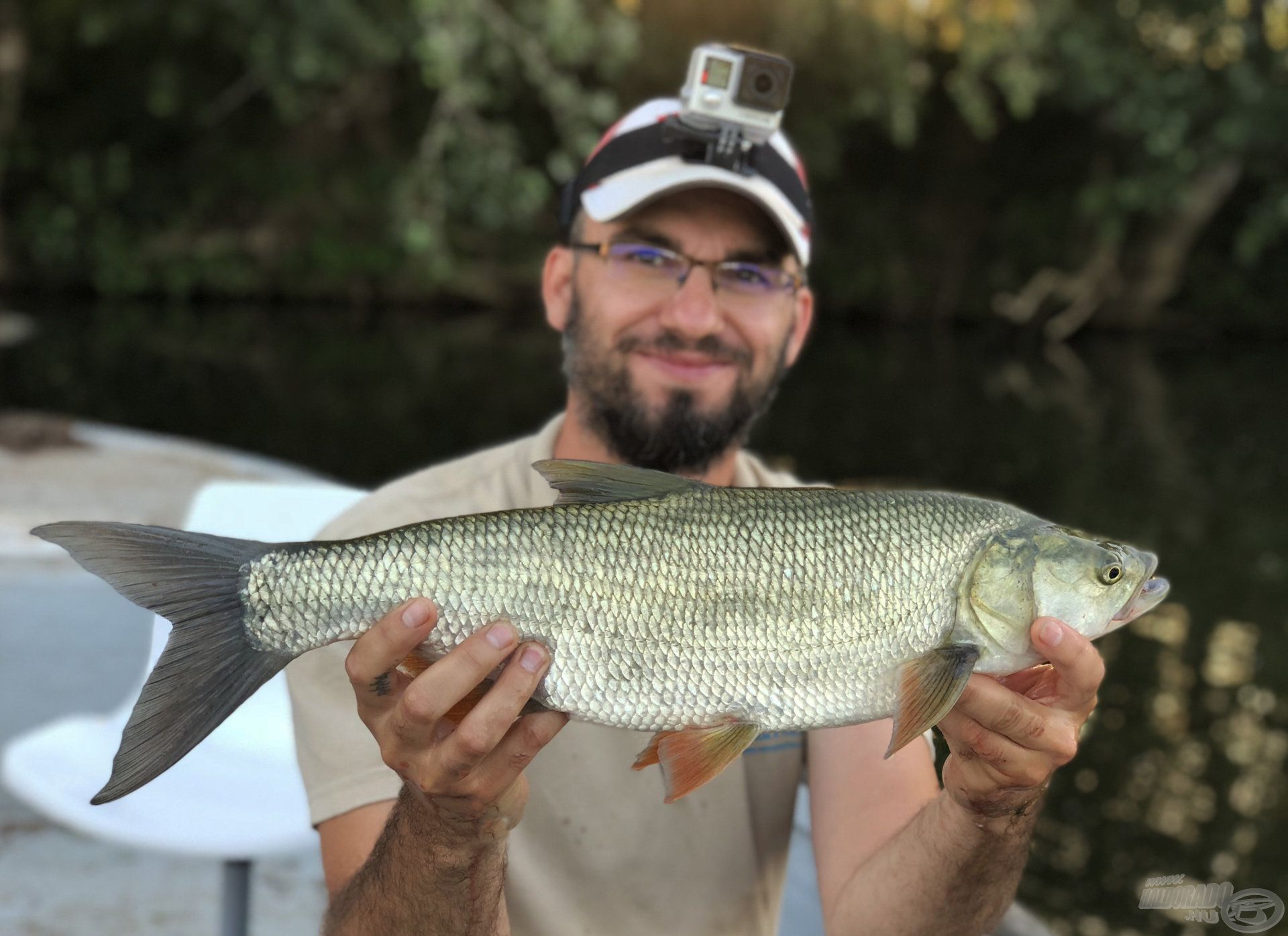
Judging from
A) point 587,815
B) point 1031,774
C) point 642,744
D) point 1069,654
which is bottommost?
point 587,815

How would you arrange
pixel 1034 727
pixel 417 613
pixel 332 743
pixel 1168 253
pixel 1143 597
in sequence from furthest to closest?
pixel 1168 253 < pixel 332 743 < pixel 1143 597 < pixel 1034 727 < pixel 417 613

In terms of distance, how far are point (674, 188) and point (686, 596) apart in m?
1.04

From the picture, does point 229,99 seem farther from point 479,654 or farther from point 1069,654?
point 1069,654

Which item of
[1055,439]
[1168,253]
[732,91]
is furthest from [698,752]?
[1168,253]

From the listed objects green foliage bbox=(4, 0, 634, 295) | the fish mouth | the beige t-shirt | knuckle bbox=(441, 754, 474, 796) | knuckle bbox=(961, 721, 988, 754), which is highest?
the fish mouth

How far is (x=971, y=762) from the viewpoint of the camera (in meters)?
2.08

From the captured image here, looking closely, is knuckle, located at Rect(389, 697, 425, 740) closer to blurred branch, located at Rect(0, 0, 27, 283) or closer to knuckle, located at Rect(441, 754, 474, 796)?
knuckle, located at Rect(441, 754, 474, 796)

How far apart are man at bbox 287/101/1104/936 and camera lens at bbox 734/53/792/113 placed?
0.41 feet

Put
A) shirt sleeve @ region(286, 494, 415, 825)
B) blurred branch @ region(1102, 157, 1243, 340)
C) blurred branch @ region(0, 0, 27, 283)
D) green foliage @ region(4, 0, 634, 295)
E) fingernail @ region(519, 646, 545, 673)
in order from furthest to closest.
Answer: green foliage @ region(4, 0, 634, 295)
blurred branch @ region(1102, 157, 1243, 340)
blurred branch @ region(0, 0, 27, 283)
shirt sleeve @ region(286, 494, 415, 825)
fingernail @ region(519, 646, 545, 673)

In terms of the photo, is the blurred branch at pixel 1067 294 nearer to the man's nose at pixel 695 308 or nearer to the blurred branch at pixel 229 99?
the blurred branch at pixel 229 99

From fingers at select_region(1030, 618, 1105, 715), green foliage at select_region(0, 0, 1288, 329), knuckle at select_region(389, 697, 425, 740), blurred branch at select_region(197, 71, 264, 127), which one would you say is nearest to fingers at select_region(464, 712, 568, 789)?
knuckle at select_region(389, 697, 425, 740)

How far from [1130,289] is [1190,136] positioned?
259 inches

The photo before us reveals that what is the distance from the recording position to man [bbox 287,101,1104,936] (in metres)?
1.96

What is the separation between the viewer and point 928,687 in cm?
196
